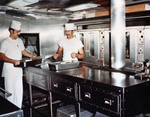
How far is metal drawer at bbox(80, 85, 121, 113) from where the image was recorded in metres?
2.10

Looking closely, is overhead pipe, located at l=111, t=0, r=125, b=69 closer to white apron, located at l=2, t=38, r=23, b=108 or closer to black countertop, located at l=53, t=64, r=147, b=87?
black countertop, located at l=53, t=64, r=147, b=87

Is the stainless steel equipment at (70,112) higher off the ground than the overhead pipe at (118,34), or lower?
lower

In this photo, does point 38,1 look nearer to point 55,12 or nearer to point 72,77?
point 55,12

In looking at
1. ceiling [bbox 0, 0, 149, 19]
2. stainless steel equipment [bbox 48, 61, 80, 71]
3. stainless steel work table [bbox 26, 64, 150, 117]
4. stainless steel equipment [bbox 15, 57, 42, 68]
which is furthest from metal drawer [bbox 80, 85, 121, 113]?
ceiling [bbox 0, 0, 149, 19]

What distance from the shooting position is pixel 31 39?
6.38m

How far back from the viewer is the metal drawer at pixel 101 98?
82.5 inches

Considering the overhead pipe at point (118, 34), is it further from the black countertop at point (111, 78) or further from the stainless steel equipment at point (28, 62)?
the stainless steel equipment at point (28, 62)

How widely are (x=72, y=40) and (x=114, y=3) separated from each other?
4.31 ft

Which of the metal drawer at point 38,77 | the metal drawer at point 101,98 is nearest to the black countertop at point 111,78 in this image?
the metal drawer at point 101,98

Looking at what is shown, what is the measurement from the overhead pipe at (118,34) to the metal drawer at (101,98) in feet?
4.61

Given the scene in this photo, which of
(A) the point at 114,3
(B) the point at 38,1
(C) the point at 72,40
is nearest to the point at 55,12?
(B) the point at 38,1

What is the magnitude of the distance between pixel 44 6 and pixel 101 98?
388cm

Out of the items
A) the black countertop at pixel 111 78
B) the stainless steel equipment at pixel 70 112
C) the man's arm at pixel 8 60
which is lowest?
the stainless steel equipment at pixel 70 112

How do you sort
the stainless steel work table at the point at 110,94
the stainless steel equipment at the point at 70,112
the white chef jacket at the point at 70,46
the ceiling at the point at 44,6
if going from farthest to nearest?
the ceiling at the point at 44,6
the white chef jacket at the point at 70,46
the stainless steel equipment at the point at 70,112
the stainless steel work table at the point at 110,94
